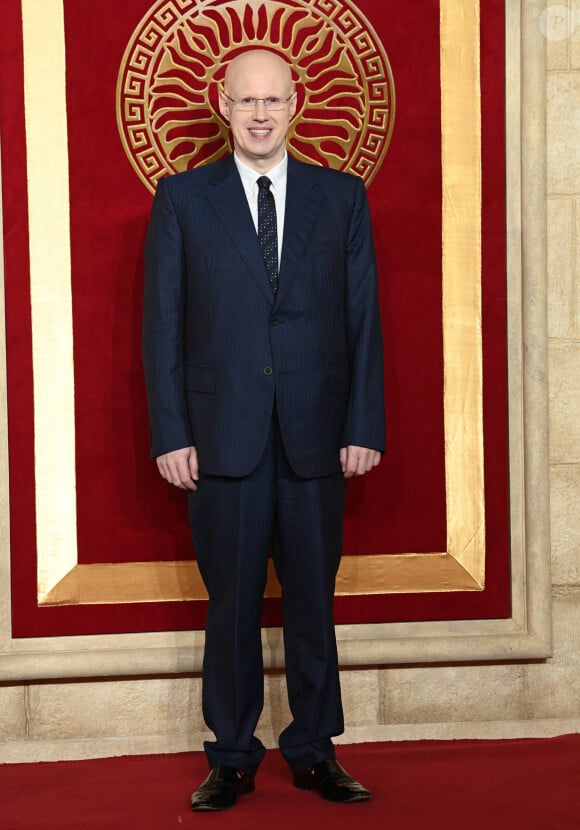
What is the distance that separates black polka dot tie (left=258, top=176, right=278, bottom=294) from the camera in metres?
2.52

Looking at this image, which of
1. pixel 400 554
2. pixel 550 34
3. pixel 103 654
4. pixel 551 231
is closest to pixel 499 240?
pixel 551 231

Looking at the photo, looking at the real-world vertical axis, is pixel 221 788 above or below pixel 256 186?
below

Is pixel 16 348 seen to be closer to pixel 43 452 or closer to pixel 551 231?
pixel 43 452

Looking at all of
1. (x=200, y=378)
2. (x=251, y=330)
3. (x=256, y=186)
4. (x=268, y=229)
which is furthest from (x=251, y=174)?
Answer: (x=200, y=378)

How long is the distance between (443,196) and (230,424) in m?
0.93

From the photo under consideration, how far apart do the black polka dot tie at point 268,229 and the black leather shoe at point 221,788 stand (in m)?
1.09

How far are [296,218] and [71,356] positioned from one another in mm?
731

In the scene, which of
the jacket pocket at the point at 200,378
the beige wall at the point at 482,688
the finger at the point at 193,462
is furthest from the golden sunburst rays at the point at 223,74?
the finger at the point at 193,462

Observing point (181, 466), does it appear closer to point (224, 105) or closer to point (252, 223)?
point (252, 223)

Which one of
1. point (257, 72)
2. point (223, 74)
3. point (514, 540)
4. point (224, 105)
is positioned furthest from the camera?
point (514, 540)

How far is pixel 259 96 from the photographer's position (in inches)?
97.2

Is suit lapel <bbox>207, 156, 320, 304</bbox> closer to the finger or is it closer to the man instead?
the man

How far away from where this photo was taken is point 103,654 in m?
2.89

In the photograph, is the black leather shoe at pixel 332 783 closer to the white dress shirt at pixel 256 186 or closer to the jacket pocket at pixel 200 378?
the jacket pocket at pixel 200 378
